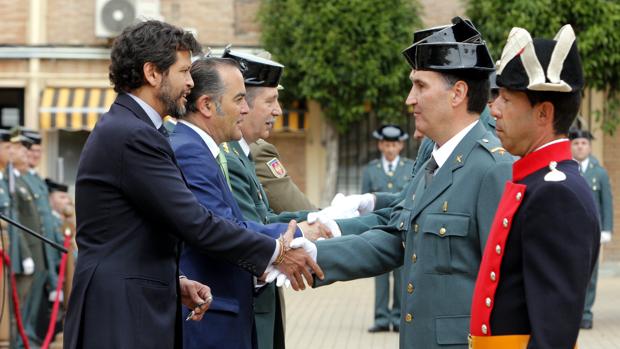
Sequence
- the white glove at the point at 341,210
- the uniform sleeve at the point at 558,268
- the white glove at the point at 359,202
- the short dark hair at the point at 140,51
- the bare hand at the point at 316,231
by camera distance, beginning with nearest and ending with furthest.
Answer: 1. the uniform sleeve at the point at 558,268
2. the short dark hair at the point at 140,51
3. the bare hand at the point at 316,231
4. the white glove at the point at 341,210
5. the white glove at the point at 359,202

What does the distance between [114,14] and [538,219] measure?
1728 cm

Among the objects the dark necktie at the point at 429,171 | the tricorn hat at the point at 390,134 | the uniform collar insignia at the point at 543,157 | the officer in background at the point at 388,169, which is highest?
the uniform collar insignia at the point at 543,157

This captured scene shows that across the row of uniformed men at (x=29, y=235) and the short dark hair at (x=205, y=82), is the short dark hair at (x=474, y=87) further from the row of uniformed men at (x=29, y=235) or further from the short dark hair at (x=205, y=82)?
the row of uniformed men at (x=29, y=235)

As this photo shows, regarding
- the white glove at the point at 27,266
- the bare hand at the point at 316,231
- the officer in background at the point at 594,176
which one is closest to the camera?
the bare hand at the point at 316,231

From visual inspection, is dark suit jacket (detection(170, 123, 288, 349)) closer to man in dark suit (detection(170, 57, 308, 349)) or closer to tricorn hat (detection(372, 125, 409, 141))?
man in dark suit (detection(170, 57, 308, 349))

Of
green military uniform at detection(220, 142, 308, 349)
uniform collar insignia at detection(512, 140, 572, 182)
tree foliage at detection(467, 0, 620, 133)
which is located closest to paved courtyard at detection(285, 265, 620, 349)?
tree foliage at detection(467, 0, 620, 133)

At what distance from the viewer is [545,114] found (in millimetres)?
3750

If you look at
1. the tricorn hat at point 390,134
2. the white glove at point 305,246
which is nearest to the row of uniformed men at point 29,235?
the tricorn hat at point 390,134

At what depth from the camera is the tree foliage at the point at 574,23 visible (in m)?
18.2

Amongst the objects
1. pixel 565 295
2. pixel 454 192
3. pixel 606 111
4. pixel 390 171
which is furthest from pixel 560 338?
pixel 606 111

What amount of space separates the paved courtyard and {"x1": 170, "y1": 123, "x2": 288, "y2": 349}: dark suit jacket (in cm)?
609

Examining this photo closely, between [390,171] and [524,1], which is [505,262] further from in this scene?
[524,1]

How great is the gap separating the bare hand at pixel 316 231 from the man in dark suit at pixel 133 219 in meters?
1.06

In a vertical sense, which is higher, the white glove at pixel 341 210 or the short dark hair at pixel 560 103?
the short dark hair at pixel 560 103
